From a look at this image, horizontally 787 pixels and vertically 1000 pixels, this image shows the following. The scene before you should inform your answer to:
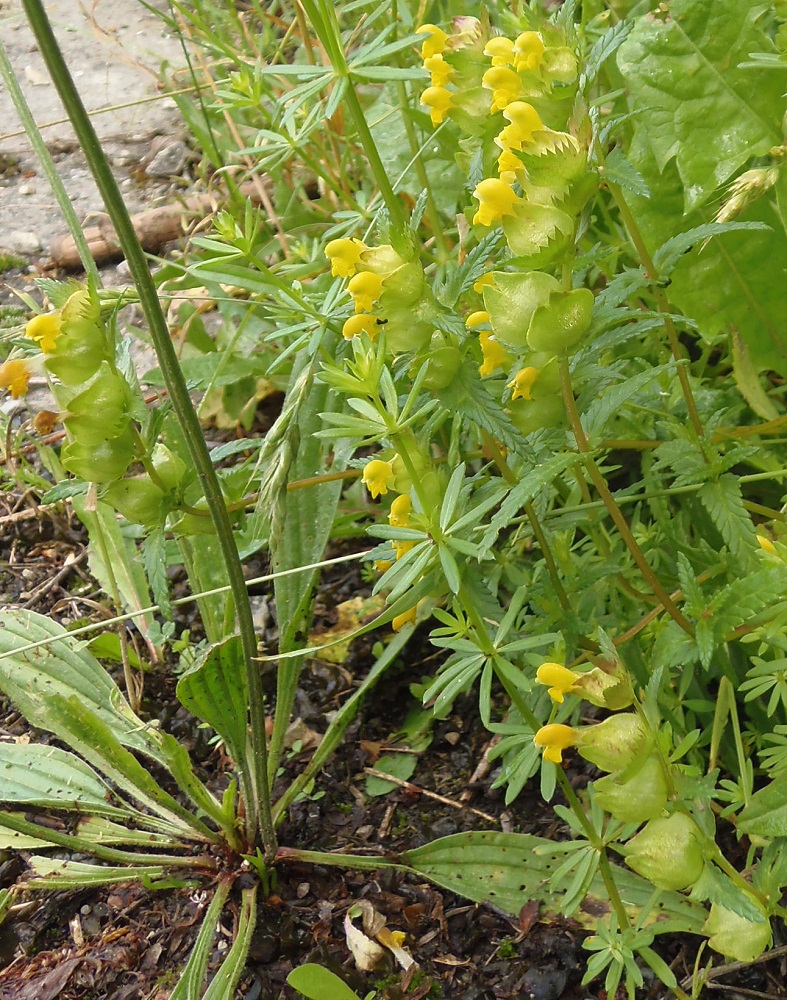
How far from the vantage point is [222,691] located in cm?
112

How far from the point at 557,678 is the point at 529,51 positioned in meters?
0.56

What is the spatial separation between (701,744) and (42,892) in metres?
0.86

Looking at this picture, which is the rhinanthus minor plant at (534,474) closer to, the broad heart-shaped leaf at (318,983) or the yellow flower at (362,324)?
the yellow flower at (362,324)

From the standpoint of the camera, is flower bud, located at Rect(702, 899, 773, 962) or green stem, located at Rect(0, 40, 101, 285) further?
green stem, located at Rect(0, 40, 101, 285)

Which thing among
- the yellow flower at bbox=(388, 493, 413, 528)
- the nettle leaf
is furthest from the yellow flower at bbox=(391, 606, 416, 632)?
the nettle leaf

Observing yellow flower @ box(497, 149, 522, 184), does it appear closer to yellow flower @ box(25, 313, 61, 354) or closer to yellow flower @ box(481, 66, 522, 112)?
yellow flower @ box(481, 66, 522, 112)

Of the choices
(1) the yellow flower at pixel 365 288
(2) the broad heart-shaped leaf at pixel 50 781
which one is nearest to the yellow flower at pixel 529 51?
(1) the yellow flower at pixel 365 288

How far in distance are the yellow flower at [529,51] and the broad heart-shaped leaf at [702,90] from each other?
0.53 meters

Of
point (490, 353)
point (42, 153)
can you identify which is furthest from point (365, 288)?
point (42, 153)

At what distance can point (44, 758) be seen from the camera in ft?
4.17

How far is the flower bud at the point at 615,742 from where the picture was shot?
0.76 metres

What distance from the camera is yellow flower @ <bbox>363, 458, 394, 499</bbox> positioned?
90 cm

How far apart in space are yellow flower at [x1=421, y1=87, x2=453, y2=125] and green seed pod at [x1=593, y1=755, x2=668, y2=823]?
2.24ft

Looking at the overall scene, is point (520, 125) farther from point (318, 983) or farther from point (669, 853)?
point (318, 983)
